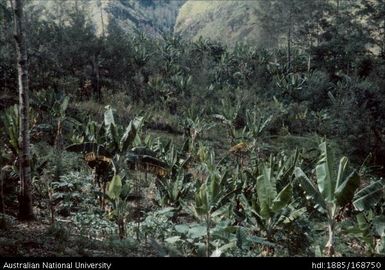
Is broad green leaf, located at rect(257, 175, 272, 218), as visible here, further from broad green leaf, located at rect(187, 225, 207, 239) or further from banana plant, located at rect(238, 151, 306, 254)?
broad green leaf, located at rect(187, 225, 207, 239)

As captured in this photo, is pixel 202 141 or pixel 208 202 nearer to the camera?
pixel 208 202

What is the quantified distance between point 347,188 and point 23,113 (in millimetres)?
6480

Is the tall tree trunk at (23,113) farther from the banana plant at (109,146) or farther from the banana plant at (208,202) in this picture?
the banana plant at (208,202)

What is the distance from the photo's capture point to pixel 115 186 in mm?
9797

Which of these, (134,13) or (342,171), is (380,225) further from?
(134,13)

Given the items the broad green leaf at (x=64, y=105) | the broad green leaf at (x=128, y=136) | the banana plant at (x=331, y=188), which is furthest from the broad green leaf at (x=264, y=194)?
the broad green leaf at (x=64, y=105)

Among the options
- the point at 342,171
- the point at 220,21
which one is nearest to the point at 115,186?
the point at 342,171

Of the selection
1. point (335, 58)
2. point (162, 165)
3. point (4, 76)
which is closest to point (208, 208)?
point (162, 165)

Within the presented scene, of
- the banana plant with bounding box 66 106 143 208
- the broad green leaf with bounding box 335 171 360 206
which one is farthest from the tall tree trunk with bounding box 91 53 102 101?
the broad green leaf with bounding box 335 171 360 206

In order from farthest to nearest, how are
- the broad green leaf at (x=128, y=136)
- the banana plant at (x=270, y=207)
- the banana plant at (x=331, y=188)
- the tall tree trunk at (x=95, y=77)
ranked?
the tall tree trunk at (x=95, y=77) → the broad green leaf at (x=128, y=136) → the banana plant at (x=270, y=207) → the banana plant at (x=331, y=188)

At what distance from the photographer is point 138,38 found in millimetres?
41562

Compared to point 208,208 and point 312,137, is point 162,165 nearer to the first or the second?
point 208,208

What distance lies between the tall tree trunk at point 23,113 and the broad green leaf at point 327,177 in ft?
19.5

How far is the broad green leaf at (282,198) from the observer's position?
8.06 m
